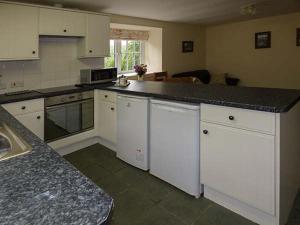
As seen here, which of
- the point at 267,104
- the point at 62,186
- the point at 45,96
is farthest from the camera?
the point at 45,96

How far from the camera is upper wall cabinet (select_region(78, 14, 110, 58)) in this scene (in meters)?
3.44

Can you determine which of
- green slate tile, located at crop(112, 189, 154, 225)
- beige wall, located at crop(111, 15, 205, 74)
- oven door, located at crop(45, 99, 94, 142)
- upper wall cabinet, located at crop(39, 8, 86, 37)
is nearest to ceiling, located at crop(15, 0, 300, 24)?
upper wall cabinet, located at crop(39, 8, 86, 37)

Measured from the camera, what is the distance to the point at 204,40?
268 inches

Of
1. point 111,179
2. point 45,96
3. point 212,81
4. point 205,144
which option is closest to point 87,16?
point 45,96

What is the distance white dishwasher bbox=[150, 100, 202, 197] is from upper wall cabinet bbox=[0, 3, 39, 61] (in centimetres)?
166

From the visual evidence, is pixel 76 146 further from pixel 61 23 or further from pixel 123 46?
pixel 123 46

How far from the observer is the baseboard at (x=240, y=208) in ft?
5.91

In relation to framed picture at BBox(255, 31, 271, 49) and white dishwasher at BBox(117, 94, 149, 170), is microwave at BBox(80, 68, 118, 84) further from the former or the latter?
framed picture at BBox(255, 31, 271, 49)

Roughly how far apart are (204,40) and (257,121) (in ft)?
18.2

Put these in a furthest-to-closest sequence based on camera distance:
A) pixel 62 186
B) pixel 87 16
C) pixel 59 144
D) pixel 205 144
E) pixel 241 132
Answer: pixel 87 16
pixel 59 144
pixel 205 144
pixel 241 132
pixel 62 186

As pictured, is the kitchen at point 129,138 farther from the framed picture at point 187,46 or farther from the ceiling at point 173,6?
the framed picture at point 187,46

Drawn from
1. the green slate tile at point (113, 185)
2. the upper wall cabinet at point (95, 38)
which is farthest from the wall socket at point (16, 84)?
the green slate tile at point (113, 185)

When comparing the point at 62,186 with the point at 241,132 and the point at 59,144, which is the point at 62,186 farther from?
the point at 59,144

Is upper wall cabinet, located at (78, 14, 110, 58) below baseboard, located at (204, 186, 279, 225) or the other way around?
the other way around
